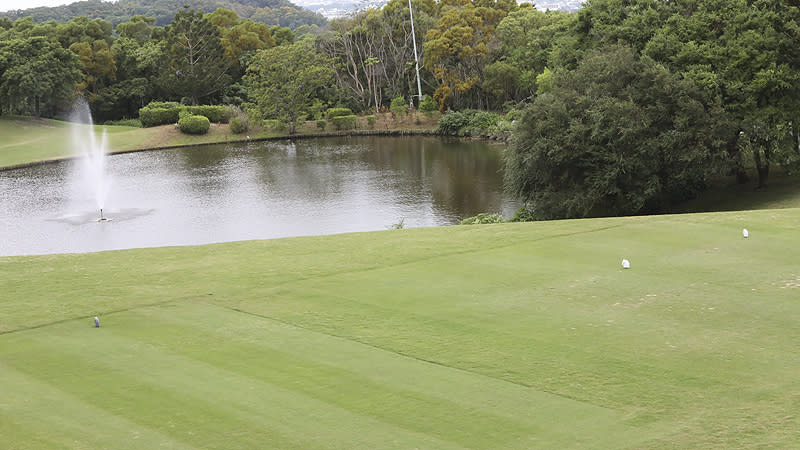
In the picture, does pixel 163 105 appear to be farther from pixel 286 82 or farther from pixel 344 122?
pixel 344 122

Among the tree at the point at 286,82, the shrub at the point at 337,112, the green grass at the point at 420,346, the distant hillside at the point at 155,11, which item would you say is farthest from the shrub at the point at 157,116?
the distant hillside at the point at 155,11

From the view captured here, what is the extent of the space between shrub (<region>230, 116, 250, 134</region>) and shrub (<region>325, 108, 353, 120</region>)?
791 cm

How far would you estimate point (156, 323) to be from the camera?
1538 centimetres

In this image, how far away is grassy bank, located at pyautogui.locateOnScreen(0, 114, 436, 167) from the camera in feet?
210

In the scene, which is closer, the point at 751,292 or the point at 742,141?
the point at 751,292

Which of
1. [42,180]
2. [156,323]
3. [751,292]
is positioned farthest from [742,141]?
[42,180]

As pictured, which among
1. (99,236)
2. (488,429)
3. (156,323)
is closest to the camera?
(488,429)

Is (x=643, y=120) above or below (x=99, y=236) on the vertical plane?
above

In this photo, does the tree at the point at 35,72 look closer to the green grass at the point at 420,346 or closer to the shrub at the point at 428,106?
the shrub at the point at 428,106

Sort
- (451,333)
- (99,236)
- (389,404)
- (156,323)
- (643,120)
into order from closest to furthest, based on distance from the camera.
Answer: (389,404) → (451,333) → (156,323) → (643,120) → (99,236)

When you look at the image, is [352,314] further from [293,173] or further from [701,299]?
[293,173]

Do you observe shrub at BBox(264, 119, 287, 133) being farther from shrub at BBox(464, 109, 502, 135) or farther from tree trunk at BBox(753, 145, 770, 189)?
tree trunk at BBox(753, 145, 770, 189)

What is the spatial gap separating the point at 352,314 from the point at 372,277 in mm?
2932

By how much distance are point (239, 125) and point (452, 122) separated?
65.1ft
